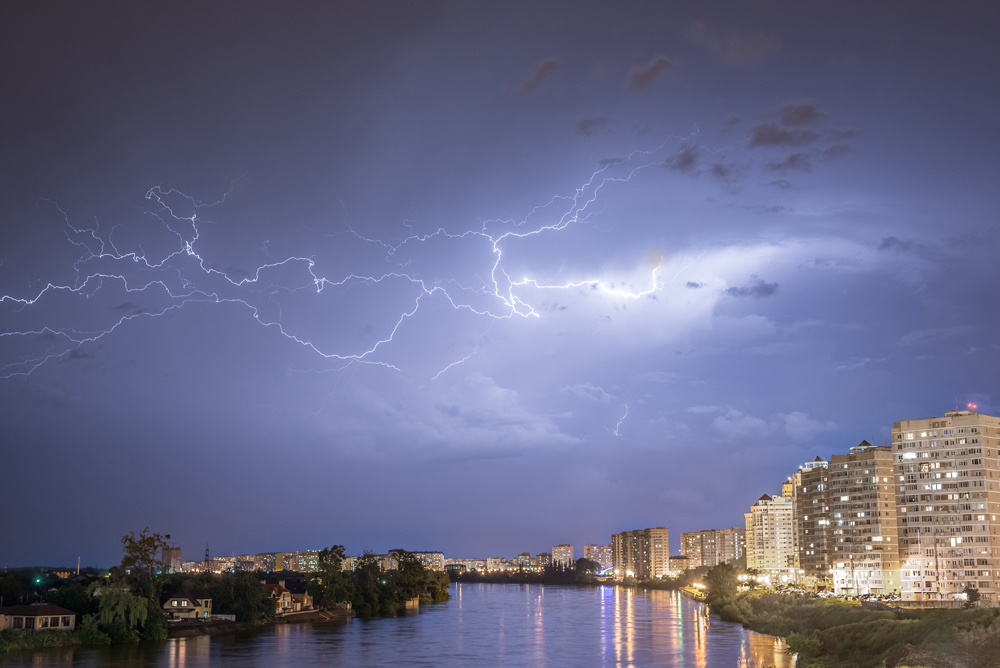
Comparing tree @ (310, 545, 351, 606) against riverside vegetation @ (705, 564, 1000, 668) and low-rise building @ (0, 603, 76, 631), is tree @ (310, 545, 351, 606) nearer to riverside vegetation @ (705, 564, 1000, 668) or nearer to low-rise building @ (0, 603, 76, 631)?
low-rise building @ (0, 603, 76, 631)

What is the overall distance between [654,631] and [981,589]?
→ 33.5 meters

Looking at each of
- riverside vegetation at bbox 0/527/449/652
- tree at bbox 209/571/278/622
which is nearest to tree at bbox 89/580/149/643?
riverside vegetation at bbox 0/527/449/652

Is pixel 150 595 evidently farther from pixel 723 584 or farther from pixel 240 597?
pixel 723 584

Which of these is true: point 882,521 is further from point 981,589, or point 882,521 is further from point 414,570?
point 414,570

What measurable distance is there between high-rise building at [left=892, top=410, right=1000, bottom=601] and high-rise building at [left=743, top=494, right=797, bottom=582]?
90.4 metres

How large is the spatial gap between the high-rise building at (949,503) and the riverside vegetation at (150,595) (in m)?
60.9

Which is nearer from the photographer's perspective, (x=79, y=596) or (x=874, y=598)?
(x=79, y=596)

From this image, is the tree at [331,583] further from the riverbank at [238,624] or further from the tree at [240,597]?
the tree at [240,597]

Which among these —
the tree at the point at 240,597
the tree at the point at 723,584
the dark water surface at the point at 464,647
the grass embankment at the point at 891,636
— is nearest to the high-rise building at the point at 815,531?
the tree at the point at 723,584

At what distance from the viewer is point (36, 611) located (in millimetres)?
62312

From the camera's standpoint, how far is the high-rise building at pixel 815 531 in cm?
12400

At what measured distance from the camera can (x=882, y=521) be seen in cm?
10906

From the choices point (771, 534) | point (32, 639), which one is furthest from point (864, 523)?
point (32, 639)

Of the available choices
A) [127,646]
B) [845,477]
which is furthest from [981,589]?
[127,646]
